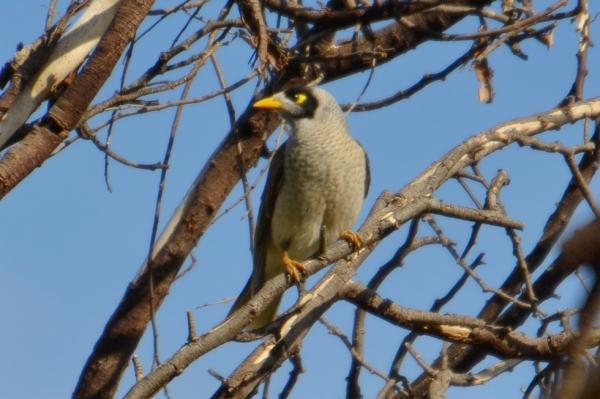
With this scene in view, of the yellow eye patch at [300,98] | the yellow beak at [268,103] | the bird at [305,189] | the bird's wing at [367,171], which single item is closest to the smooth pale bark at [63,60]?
the yellow beak at [268,103]

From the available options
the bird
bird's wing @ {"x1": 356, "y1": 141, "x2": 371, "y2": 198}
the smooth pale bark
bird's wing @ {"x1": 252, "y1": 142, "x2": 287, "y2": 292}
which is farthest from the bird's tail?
the smooth pale bark

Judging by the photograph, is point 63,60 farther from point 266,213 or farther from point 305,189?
point 266,213

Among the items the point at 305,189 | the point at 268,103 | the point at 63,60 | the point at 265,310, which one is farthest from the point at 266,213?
the point at 63,60

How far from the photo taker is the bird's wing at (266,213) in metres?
5.22

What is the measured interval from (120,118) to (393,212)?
4.61 ft

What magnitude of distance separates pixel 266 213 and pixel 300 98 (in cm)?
85

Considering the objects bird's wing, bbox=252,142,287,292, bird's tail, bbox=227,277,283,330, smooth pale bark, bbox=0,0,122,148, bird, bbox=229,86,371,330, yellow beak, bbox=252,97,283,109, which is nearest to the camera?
smooth pale bark, bbox=0,0,122,148

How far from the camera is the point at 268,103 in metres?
4.47

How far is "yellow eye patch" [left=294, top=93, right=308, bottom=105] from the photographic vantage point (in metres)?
5.04

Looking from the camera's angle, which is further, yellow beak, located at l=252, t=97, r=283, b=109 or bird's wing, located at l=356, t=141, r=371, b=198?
bird's wing, located at l=356, t=141, r=371, b=198

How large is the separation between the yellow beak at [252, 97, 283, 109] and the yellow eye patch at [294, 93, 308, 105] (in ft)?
1.35

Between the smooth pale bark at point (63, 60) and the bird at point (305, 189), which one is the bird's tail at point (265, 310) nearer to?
the bird at point (305, 189)

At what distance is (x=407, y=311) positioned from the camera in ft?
10.6

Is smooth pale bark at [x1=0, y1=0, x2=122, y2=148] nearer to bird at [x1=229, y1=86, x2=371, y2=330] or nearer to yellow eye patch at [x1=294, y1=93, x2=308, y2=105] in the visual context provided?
bird at [x1=229, y1=86, x2=371, y2=330]
